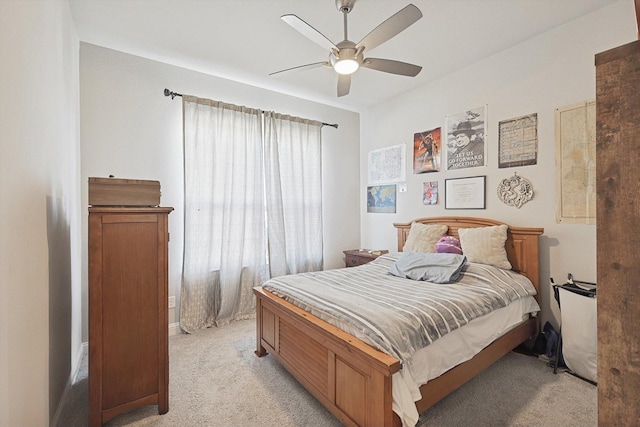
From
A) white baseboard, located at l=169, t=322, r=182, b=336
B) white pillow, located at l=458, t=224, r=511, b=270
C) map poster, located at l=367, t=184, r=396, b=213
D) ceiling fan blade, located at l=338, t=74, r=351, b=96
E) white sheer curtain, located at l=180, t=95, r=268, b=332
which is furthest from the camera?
map poster, located at l=367, t=184, r=396, b=213

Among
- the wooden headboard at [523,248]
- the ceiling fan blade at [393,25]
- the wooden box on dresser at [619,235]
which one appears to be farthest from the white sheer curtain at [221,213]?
the wooden box on dresser at [619,235]

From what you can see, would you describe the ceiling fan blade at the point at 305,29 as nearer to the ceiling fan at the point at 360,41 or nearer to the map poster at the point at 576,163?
the ceiling fan at the point at 360,41

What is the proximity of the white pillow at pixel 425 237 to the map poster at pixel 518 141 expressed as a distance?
0.87 meters

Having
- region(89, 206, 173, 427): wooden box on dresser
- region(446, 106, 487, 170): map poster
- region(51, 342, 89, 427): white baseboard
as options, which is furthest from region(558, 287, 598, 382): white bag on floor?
region(51, 342, 89, 427): white baseboard

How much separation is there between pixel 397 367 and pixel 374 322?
0.85 feet

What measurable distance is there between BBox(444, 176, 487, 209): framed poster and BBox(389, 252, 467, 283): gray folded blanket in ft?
3.00

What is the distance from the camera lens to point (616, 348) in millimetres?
641

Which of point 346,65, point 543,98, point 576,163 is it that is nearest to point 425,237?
point 576,163

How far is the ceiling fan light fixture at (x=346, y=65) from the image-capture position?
217 cm

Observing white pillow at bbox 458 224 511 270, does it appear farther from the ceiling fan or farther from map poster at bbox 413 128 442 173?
the ceiling fan

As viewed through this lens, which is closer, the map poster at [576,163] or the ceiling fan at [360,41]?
the ceiling fan at [360,41]

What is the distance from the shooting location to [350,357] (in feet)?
5.16

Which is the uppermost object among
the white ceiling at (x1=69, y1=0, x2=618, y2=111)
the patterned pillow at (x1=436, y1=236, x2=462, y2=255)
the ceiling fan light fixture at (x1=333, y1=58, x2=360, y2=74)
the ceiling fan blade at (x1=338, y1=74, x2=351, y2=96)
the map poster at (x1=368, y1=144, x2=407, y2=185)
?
the white ceiling at (x1=69, y1=0, x2=618, y2=111)

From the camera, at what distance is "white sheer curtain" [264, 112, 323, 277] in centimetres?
367
